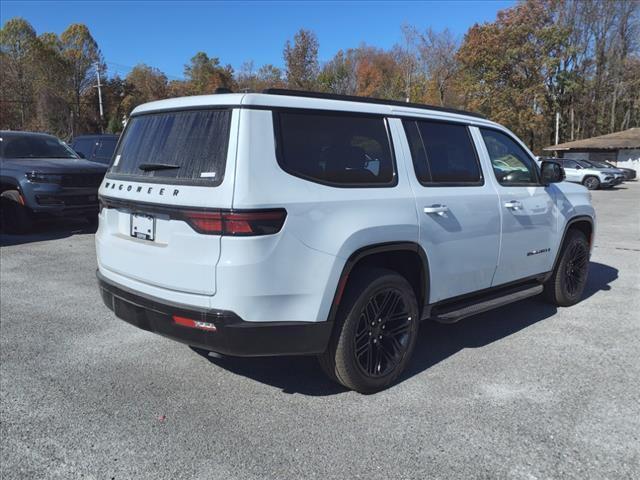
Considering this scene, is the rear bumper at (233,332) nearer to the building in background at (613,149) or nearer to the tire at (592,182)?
the tire at (592,182)

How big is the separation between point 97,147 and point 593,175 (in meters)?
24.4

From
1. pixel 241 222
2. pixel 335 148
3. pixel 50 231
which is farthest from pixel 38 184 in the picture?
pixel 241 222

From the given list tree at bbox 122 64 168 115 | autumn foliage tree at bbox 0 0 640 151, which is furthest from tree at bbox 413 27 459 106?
tree at bbox 122 64 168 115

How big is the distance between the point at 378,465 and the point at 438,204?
190 cm

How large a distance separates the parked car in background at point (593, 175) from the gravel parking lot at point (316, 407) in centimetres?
2478

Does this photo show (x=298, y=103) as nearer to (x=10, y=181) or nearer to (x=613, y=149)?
(x=10, y=181)

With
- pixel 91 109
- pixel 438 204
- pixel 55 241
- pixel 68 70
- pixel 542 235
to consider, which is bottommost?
pixel 55 241

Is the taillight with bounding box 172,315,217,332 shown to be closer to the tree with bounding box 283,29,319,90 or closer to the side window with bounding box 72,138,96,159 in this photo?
the side window with bounding box 72,138,96,159

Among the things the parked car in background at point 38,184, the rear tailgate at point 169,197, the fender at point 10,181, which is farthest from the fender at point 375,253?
the fender at point 10,181

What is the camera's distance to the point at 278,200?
115 inches

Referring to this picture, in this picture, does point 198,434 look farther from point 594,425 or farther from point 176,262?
point 594,425

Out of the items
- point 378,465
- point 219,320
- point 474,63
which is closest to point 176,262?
point 219,320

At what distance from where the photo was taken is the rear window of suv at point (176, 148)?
119 inches

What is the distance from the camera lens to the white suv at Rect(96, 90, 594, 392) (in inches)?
116
